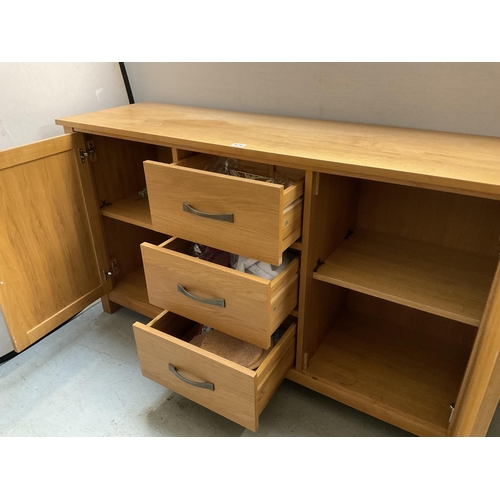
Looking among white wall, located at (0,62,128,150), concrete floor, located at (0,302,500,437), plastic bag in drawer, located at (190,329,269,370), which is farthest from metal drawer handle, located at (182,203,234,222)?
white wall, located at (0,62,128,150)

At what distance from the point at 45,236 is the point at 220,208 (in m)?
0.62

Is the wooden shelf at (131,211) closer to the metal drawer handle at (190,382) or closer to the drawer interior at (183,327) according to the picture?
the drawer interior at (183,327)

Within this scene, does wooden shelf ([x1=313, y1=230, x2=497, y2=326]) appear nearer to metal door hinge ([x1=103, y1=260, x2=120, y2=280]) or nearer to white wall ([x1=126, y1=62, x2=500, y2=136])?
white wall ([x1=126, y1=62, x2=500, y2=136])

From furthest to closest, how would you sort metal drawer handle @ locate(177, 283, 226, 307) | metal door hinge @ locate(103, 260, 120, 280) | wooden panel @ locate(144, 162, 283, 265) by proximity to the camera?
metal door hinge @ locate(103, 260, 120, 280)
metal drawer handle @ locate(177, 283, 226, 307)
wooden panel @ locate(144, 162, 283, 265)

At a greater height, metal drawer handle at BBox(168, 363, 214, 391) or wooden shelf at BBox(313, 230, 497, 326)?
wooden shelf at BBox(313, 230, 497, 326)

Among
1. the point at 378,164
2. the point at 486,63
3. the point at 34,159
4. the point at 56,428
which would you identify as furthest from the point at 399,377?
the point at 34,159

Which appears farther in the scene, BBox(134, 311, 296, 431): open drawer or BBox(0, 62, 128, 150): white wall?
BBox(0, 62, 128, 150): white wall

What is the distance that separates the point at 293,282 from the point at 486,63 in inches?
28.1

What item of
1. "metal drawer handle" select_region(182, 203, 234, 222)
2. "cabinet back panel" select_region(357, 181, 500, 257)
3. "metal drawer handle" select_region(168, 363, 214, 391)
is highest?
"metal drawer handle" select_region(182, 203, 234, 222)

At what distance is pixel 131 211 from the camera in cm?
144

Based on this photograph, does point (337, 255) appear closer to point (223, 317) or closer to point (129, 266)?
point (223, 317)

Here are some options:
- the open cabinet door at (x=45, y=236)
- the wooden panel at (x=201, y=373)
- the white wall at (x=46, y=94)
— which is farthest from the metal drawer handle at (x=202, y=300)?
the white wall at (x=46, y=94)

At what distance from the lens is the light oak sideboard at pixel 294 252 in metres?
0.92

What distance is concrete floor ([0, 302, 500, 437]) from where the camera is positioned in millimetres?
A: 1166
